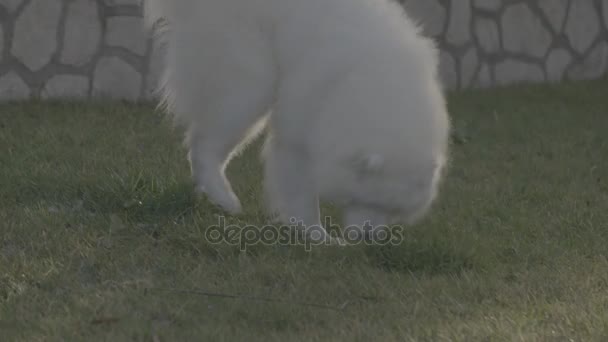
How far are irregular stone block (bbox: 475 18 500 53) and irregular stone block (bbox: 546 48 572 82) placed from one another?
0.68m

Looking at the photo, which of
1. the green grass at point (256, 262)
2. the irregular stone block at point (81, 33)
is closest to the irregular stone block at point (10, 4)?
the irregular stone block at point (81, 33)

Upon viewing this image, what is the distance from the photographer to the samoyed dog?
418 centimetres

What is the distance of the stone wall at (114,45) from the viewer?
7.27 meters

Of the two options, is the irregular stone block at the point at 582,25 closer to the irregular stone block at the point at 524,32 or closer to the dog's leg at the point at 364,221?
the irregular stone block at the point at 524,32

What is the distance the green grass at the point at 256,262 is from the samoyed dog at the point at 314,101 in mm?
229

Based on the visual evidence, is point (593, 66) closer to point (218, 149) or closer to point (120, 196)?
point (218, 149)

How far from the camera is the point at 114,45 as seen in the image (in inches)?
300

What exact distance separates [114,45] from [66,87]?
19.3 inches

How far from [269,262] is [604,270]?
1411 mm

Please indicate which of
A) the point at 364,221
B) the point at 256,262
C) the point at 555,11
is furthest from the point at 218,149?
the point at 555,11

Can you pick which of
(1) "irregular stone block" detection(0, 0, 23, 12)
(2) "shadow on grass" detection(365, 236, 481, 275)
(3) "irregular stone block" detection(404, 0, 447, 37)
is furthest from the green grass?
(3) "irregular stone block" detection(404, 0, 447, 37)

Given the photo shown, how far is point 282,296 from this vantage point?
12.5ft

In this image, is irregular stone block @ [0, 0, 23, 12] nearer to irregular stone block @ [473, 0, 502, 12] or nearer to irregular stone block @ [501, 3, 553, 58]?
irregular stone block @ [473, 0, 502, 12]

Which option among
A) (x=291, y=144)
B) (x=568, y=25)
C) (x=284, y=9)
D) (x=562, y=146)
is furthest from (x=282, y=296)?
(x=568, y=25)
